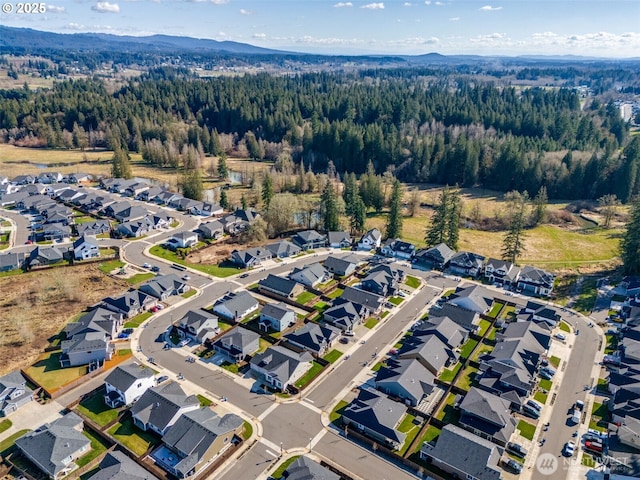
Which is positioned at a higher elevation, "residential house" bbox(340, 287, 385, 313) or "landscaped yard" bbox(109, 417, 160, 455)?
"residential house" bbox(340, 287, 385, 313)

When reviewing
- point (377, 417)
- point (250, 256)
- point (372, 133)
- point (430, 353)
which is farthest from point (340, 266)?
point (372, 133)

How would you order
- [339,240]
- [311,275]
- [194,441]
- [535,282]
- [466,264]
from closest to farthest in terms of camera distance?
1. [194,441]
2. [535,282]
3. [311,275]
4. [466,264]
5. [339,240]

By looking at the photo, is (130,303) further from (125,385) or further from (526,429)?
(526,429)

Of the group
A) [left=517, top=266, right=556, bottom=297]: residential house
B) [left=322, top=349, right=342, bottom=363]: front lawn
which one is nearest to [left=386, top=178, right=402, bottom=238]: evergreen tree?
[left=517, top=266, right=556, bottom=297]: residential house

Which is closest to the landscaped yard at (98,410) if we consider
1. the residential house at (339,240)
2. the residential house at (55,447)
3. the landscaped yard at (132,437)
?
the landscaped yard at (132,437)

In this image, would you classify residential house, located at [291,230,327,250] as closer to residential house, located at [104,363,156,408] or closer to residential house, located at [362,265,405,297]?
residential house, located at [362,265,405,297]

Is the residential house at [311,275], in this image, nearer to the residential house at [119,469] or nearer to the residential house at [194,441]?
the residential house at [194,441]

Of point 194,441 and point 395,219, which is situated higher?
point 395,219
